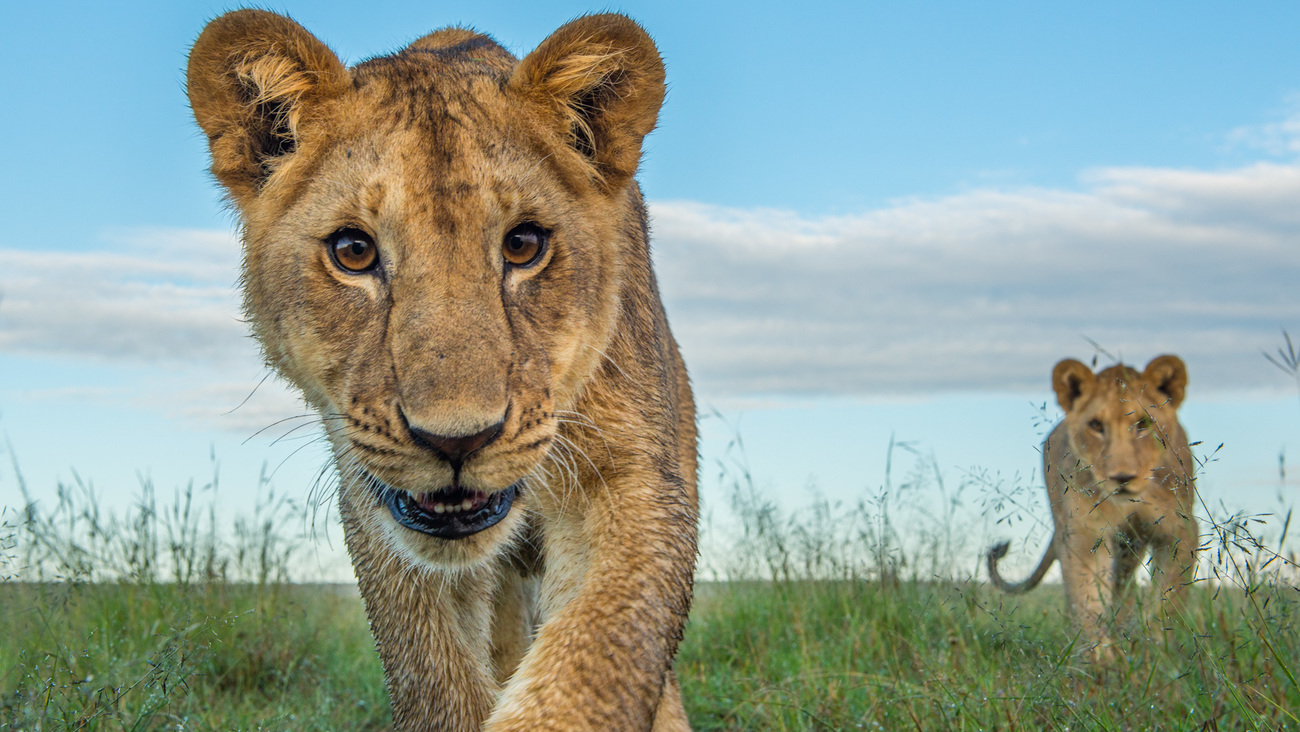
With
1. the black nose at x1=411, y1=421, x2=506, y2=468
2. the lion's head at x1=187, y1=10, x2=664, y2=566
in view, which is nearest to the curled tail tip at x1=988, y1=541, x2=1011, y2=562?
the lion's head at x1=187, y1=10, x2=664, y2=566

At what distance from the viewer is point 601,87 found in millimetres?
3311

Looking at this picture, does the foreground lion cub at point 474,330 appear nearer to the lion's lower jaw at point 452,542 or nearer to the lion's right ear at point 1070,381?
the lion's lower jaw at point 452,542

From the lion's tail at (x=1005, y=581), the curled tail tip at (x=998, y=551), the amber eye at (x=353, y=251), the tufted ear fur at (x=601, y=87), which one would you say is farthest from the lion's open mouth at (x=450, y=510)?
the curled tail tip at (x=998, y=551)

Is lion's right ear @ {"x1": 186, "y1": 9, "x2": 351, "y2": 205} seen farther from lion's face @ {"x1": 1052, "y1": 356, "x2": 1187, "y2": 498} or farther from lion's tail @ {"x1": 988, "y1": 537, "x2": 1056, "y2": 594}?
lion's face @ {"x1": 1052, "y1": 356, "x2": 1187, "y2": 498}

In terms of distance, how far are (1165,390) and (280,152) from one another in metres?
5.41

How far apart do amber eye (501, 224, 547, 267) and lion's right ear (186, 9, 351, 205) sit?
2.26 ft

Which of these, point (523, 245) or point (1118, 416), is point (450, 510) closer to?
point (523, 245)

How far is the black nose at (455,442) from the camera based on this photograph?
2551 millimetres

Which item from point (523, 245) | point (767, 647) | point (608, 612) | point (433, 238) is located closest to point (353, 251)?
point (433, 238)

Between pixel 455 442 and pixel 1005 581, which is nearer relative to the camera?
pixel 455 442

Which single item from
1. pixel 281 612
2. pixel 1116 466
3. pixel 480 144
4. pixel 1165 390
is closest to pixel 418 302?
pixel 480 144

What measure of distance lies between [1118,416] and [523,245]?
4663 millimetres

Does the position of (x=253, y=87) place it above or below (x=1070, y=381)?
above

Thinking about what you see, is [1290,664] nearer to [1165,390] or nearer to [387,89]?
[387,89]
